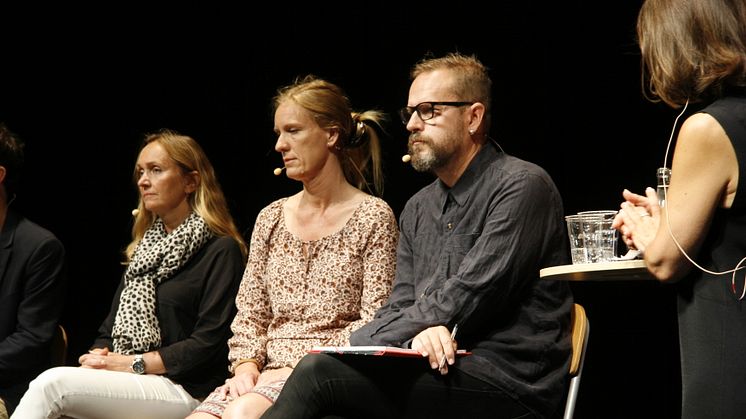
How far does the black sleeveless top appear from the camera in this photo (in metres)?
1.62

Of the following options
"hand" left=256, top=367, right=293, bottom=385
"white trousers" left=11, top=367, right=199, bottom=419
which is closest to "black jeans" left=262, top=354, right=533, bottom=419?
"hand" left=256, top=367, right=293, bottom=385

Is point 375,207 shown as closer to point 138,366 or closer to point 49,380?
point 138,366

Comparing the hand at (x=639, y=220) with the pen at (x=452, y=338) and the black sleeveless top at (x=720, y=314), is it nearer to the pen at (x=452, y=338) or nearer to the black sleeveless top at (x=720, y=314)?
the black sleeveless top at (x=720, y=314)

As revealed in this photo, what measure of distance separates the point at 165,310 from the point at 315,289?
2.47ft

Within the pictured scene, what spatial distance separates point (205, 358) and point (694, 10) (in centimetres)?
225

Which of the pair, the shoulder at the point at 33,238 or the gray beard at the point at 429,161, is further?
the shoulder at the point at 33,238

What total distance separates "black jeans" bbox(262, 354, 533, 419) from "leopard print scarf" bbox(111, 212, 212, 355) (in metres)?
1.24

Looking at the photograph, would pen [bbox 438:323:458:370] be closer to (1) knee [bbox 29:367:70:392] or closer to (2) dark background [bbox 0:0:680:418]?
(2) dark background [bbox 0:0:680:418]

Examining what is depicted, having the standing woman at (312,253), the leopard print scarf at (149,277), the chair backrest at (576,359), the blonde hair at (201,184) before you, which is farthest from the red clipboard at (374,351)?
the blonde hair at (201,184)

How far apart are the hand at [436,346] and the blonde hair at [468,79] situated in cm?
83

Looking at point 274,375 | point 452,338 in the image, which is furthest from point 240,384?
point 452,338

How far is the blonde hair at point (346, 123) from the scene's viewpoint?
Answer: 329cm

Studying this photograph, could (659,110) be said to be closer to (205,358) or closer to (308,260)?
(308,260)

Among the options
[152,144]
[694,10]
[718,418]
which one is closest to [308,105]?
[152,144]
